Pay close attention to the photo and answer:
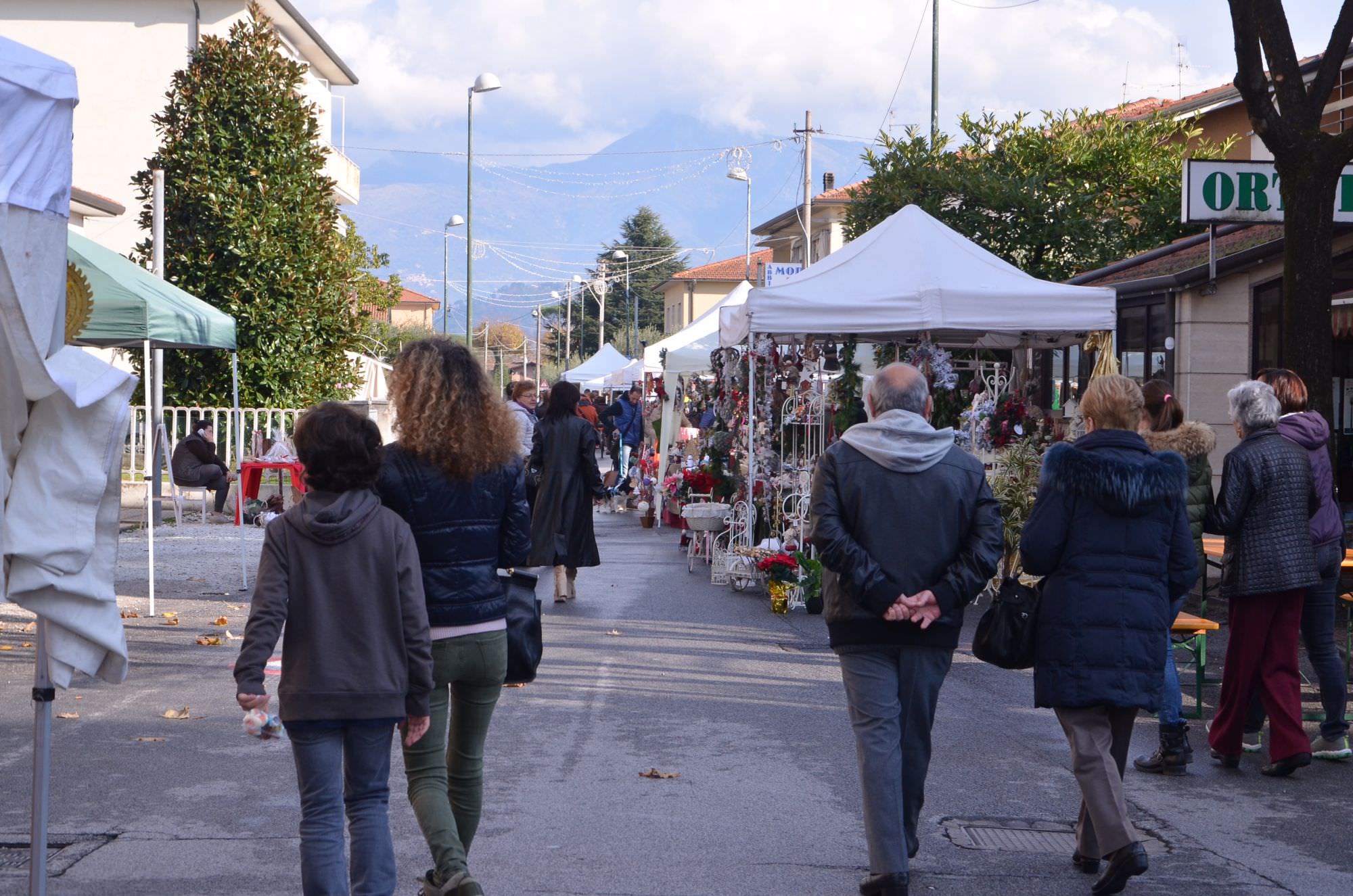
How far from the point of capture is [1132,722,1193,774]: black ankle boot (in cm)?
655

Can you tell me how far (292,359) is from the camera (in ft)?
76.7

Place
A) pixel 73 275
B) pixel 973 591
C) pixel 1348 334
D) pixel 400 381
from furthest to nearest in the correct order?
pixel 1348 334, pixel 73 275, pixel 973 591, pixel 400 381

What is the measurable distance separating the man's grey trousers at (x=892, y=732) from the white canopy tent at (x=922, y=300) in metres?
6.89

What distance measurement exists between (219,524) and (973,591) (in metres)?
14.5

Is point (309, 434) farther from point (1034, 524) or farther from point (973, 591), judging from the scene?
point (1034, 524)

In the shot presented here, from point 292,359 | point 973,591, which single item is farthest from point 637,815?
point 292,359

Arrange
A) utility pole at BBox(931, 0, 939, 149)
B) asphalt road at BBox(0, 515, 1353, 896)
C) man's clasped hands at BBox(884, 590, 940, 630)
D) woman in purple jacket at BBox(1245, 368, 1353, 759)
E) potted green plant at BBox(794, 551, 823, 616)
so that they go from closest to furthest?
man's clasped hands at BBox(884, 590, 940, 630), asphalt road at BBox(0, 515, 1353, 896), woman in purple jacket at BBox(1245, 368, 1353, 759), potted green plant at BBox(794, 551, 823, 616), utility pole at BBox(931, 0, 939, 149)

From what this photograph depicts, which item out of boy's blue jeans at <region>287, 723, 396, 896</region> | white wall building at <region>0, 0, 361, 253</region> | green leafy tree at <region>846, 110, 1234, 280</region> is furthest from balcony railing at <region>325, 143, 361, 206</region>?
boy's blue jeans at <region>287, 723, 396, 896</region>

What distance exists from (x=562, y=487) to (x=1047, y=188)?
1331cm

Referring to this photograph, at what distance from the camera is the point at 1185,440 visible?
6898mm

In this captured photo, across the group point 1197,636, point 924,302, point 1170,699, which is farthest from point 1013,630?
point 924,302

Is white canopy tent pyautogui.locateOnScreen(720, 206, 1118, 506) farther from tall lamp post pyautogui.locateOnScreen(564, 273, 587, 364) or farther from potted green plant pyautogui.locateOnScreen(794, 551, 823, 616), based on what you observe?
tall lamp post pyautogui.locateOnScreen(564, 273, 587, 364)

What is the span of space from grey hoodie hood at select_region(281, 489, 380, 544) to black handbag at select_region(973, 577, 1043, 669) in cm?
234

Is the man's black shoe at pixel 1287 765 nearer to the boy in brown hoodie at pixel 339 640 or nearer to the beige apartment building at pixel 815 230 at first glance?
the boy in brown hoodie at pixel 339 640
